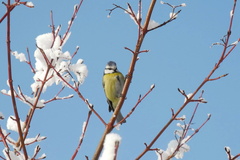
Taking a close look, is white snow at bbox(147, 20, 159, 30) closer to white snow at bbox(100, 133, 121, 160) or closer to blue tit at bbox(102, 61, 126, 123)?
white snow at bbox(100, 133, 121, 160)

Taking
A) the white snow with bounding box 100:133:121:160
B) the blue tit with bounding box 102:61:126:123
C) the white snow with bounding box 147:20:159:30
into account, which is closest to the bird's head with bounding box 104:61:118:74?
the blue tit with bounding box 102:61:126:123

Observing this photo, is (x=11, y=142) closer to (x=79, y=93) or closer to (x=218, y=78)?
(x=79, y=93)

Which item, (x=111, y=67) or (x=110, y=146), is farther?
(x=111, y=67)

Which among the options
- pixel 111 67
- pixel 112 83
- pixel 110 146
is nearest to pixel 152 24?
pixel 110 146

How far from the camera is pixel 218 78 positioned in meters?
2.23

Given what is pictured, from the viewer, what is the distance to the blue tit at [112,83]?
6293 millimetres

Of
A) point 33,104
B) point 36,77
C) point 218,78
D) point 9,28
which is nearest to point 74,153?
point 33,104

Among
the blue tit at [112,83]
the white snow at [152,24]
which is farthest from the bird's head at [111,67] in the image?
the white snow at [152,24]

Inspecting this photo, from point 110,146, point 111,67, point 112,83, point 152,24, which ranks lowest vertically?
point 110,146

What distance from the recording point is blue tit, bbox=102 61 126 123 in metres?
6.29

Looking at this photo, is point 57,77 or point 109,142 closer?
point 109,142

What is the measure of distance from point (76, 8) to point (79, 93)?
22.2 inches

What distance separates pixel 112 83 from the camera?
6.34 metres

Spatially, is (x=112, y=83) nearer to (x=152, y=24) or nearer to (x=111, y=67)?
(x=111, y=67)
